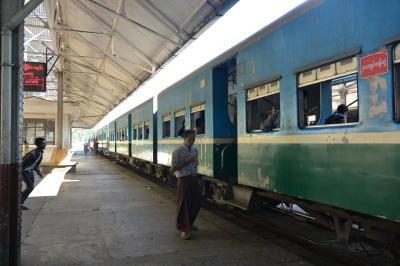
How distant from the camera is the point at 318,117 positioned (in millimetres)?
5383

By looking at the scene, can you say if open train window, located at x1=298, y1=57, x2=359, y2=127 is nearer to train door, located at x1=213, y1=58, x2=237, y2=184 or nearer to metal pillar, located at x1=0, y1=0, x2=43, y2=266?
train door, located at x1=213, y1=58, x2=237, y2=184

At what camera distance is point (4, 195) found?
462cm

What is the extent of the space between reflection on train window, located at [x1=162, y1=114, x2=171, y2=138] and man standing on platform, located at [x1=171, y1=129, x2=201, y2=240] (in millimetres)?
5393

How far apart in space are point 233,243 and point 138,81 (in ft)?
55.1

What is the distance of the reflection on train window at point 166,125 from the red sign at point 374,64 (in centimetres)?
827

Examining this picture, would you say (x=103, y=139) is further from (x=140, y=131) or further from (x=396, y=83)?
(x=396, y=83)

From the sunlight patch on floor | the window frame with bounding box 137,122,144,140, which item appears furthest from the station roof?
the sunlight patch on floor

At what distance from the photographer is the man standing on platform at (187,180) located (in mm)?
6551

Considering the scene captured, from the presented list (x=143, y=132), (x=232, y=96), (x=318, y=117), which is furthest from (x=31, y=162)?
(x=143, y=132)

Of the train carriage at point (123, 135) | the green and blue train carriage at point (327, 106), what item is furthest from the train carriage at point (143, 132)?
the green and blue train carriage at point (327, 106)

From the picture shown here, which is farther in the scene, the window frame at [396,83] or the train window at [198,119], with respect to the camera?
the train window at [198,119]

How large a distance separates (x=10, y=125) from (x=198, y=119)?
5.16 m

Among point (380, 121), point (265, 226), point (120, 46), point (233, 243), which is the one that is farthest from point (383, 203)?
point (120, 46)

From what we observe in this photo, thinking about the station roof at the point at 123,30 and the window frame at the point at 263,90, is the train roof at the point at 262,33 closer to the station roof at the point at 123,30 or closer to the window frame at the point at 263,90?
the window frame at the point at 263,90
